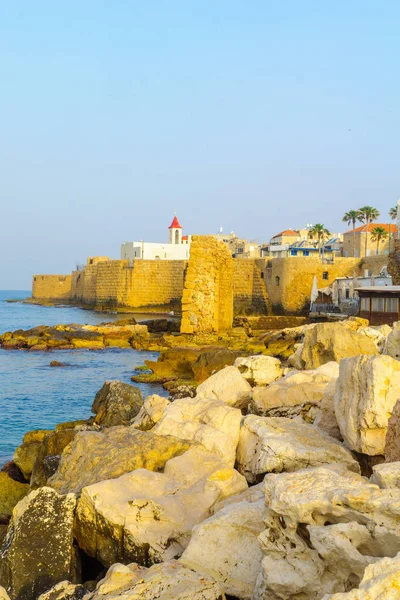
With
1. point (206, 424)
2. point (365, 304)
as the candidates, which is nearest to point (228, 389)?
point (206, 424)

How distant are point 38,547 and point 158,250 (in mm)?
54291

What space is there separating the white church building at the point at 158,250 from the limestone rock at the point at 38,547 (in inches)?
2078

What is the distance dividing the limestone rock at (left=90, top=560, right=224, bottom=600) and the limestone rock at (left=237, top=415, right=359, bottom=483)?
1532mm

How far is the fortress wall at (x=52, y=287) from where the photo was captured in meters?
67.2

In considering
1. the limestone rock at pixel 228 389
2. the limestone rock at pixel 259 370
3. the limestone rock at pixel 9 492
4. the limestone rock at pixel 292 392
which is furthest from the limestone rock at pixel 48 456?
the limestone rock at pixel 259 370

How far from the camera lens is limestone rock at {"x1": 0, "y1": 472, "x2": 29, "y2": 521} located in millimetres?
6559

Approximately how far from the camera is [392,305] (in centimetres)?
2302

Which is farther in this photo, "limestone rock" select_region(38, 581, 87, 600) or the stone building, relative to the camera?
the stone building

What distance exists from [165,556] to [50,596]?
2.63 feet

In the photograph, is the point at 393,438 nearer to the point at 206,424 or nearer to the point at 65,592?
the point at 206,424

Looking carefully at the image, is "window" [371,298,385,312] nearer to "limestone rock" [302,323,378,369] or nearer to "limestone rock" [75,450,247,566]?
"limestone rock" [302,323,378,369]

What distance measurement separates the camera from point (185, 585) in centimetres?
361

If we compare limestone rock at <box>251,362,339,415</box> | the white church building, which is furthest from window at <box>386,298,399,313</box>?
the white church building

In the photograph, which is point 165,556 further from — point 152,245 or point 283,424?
point 152,245
